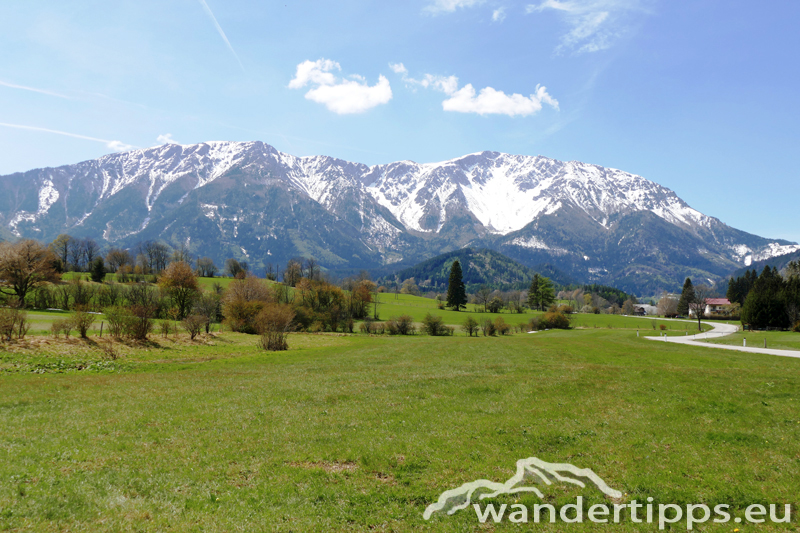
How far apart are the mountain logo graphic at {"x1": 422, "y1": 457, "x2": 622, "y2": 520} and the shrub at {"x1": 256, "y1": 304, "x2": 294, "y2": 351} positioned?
141 feet

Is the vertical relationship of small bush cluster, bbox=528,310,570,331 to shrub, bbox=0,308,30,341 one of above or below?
below

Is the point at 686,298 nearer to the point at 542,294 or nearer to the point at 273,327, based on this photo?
the point at 542,294

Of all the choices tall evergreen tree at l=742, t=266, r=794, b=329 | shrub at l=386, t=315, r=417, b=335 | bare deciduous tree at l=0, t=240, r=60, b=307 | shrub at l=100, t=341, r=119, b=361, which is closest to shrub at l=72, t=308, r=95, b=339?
shrub at l=100, t=341, r=119, b=361

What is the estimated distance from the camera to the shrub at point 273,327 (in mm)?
49381

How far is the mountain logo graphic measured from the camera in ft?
30.5

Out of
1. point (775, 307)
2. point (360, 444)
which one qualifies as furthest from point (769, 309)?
point (360, 444)

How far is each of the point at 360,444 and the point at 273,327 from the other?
43607 millimetres

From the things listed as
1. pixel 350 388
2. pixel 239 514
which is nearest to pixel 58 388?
pixel 350 388

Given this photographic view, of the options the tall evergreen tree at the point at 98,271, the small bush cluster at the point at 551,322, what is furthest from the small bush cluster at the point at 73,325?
the tall evergreen tree at the point at 98,271

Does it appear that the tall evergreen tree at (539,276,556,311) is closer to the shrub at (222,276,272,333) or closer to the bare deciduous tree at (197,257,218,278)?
the shrub at (222,276,272,333)

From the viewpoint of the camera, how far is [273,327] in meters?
53.4

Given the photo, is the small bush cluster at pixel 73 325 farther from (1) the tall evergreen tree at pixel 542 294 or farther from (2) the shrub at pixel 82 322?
(1) the tall evergreen tree at pixel 542 294

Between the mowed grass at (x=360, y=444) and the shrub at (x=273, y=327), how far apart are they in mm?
23466

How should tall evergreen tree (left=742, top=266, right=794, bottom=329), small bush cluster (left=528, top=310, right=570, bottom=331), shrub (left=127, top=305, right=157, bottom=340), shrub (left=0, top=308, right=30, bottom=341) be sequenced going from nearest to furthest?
shrub (left=0, top=308, right=30, bottom=341) < shrub (left=127, top=305, right=157, bottom=340) < tall evergreen tree (left=742, top=266, right=794, bottom=329) < small bush cluster (left=528, top=310, right=570, bottom=331)
